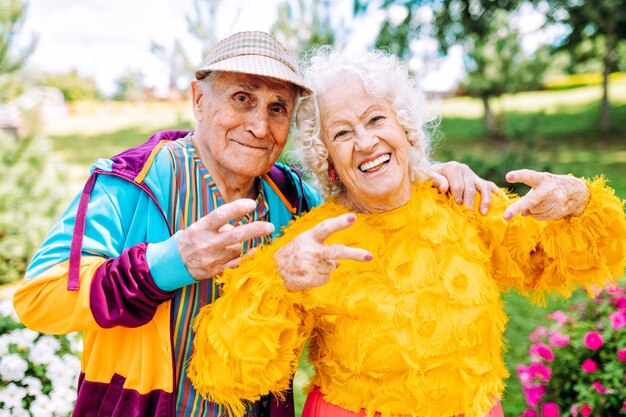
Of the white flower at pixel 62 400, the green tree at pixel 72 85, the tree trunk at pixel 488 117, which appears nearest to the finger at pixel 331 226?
the white flower at pixel 62 400

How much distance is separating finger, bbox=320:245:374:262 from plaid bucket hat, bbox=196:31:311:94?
65cm

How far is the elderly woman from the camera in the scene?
60.3 inches

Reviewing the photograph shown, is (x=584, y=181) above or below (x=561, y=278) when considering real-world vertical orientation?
above

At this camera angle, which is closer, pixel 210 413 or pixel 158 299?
pixel 158 299

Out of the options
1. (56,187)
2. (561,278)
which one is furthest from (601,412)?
(56,187)

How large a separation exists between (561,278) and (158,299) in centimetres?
139

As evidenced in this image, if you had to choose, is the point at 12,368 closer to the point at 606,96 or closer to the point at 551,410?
the point at 551,410

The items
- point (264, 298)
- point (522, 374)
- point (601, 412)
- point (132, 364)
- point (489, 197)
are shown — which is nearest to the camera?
point (264, 298)

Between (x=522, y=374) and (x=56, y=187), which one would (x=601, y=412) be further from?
(x=56, y=187)

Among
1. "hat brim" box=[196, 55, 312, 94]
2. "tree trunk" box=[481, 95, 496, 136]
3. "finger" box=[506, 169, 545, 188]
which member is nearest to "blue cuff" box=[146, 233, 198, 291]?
"hat brim" box=[196, 55, 312, 94]

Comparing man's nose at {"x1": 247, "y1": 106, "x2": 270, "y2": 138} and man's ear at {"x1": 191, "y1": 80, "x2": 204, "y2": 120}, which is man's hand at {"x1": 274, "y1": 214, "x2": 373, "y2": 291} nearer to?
man's nose at {"x1": 247, "y1": 106, "x2": 270, "y2": 138}

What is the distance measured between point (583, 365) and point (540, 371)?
282mm

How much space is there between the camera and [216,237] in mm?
1435

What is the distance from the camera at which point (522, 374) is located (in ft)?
9.41
